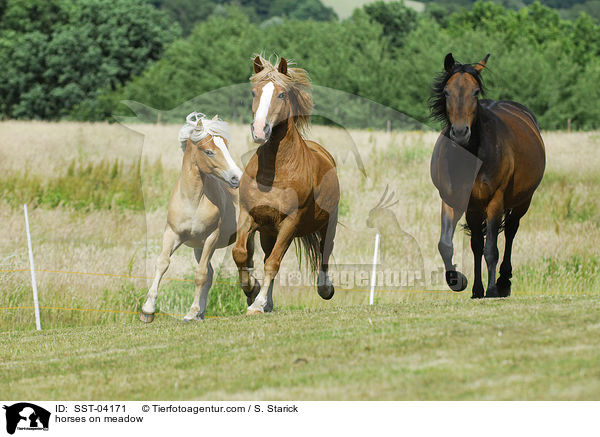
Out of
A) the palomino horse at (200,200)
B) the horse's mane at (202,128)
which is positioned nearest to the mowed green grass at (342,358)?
the palomino horse at (200,200)

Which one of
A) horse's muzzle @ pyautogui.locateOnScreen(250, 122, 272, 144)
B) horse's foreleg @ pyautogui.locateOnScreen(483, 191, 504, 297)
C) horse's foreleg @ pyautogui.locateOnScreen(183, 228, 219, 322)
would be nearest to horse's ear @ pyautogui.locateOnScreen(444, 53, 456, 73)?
horse's foreleg @ pyautogui.locateOnScreen(483, 191, 504, 297)

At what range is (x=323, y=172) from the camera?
11.1m

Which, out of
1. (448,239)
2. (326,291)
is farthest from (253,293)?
(448,239)

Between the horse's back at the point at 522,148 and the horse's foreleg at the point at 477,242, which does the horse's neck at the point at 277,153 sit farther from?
the horse's back at the point at 522,148

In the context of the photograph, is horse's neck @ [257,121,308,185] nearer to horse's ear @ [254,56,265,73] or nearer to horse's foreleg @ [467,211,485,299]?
horse's ear @ [254,56,265,73]

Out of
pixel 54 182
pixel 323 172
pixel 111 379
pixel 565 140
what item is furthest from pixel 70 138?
pixel 111 379

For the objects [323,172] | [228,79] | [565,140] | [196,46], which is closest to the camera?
[323,172]

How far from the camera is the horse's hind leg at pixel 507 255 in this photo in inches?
487

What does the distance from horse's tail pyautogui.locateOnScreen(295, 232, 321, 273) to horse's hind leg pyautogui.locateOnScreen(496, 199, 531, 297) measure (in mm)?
2676

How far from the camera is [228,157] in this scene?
426 inches

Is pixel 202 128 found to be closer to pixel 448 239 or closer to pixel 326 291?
pixel 326 291

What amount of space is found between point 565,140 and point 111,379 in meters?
25.1
